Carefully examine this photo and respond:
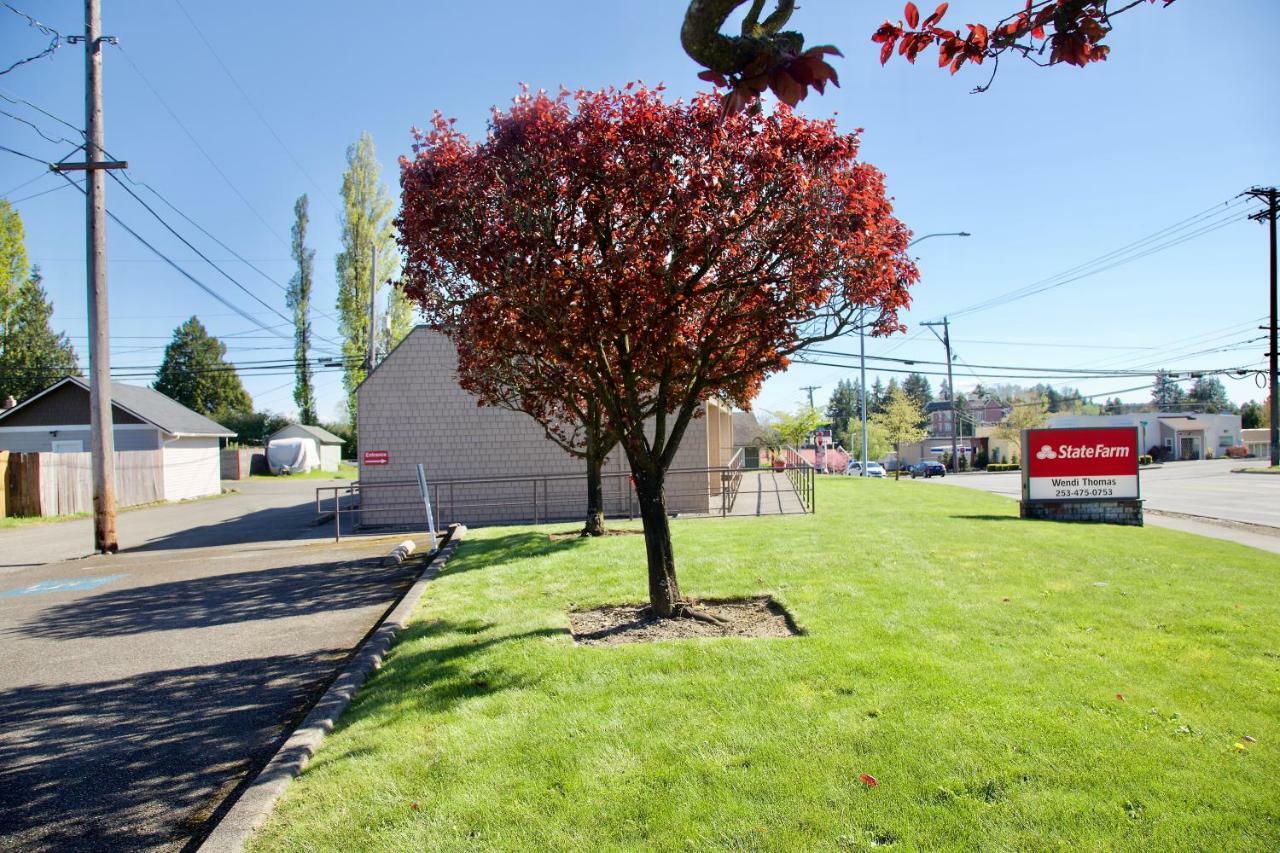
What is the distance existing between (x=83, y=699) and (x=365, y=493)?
13990mm

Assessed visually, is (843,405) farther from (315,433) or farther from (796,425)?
(315,433)

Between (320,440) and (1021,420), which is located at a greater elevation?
(1021,420)

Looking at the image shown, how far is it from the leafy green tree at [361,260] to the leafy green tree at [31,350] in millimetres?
18862

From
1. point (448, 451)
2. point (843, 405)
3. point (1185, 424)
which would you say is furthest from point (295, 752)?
point (843, 405)

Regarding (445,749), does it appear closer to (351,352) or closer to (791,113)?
(791,113)

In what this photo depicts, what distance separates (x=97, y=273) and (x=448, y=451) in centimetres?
830

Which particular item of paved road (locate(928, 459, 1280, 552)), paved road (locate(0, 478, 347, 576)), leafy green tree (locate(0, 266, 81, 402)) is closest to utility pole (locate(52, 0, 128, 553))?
paved road (locate(0, 478, 347, 576))

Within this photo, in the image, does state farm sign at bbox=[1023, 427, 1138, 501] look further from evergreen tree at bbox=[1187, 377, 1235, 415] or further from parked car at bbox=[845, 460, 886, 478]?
evergreen tree at bbox=[1187, 377, 1235, 415]

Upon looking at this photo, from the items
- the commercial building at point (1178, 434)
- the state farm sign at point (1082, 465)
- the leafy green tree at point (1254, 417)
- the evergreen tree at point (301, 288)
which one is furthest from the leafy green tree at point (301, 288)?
Answer: the leafy green tree at point (1254, 417)

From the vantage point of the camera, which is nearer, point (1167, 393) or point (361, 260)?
point (361, 260)

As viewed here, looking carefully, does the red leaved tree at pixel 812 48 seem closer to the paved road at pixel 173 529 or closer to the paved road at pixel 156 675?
the paved road at pixel 156 675

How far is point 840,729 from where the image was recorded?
13.5 ft

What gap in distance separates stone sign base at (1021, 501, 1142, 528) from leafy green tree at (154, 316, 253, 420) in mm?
66808

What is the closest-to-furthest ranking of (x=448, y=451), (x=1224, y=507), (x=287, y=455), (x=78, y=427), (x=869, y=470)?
Answer: (x=448, y=451) → (x=1224, y=507) → (x=78, y=427) → (x=869, y=470) → (x=287, y=455)
